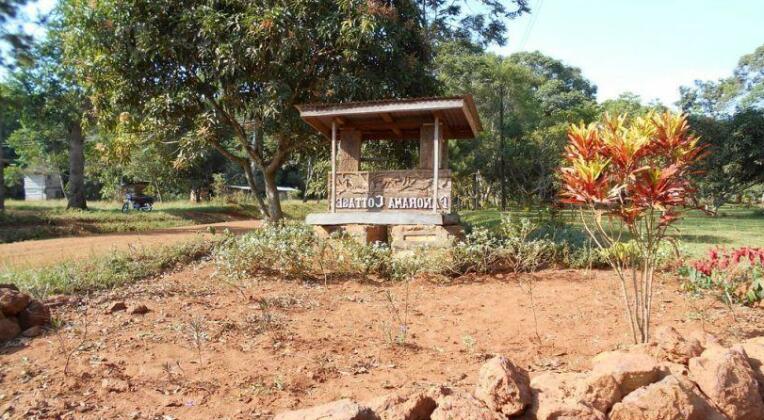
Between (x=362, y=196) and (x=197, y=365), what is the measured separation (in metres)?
5.70

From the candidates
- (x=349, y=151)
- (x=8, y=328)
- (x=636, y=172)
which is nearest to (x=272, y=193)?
(x=349, y=151)

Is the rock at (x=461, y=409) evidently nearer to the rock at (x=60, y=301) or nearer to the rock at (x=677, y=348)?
the rock at (x=677, y=348)

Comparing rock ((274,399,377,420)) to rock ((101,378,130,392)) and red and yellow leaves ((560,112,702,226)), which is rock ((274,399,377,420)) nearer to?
rock ((101,378,130,392))

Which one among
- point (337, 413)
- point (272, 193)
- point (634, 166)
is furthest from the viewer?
point (272, 193)

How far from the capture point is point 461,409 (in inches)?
92.6

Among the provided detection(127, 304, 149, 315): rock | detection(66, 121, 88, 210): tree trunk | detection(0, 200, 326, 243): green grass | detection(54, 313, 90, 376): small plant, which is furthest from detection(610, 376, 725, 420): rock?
detection(66, 121, 88, 210): tree trunk

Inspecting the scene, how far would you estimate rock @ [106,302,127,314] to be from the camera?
4895mm

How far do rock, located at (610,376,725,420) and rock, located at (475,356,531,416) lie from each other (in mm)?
433

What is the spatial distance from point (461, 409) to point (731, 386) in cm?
143

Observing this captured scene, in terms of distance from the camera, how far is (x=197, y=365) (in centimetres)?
352

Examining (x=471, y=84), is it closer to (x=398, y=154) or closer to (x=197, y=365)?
(x=398, y=154)

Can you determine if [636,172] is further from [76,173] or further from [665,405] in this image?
[76,173]

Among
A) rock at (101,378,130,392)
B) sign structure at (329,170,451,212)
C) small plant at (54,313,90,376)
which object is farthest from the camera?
sign structure at (329,170,451,212)

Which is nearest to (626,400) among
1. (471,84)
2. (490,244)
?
(490,244)
